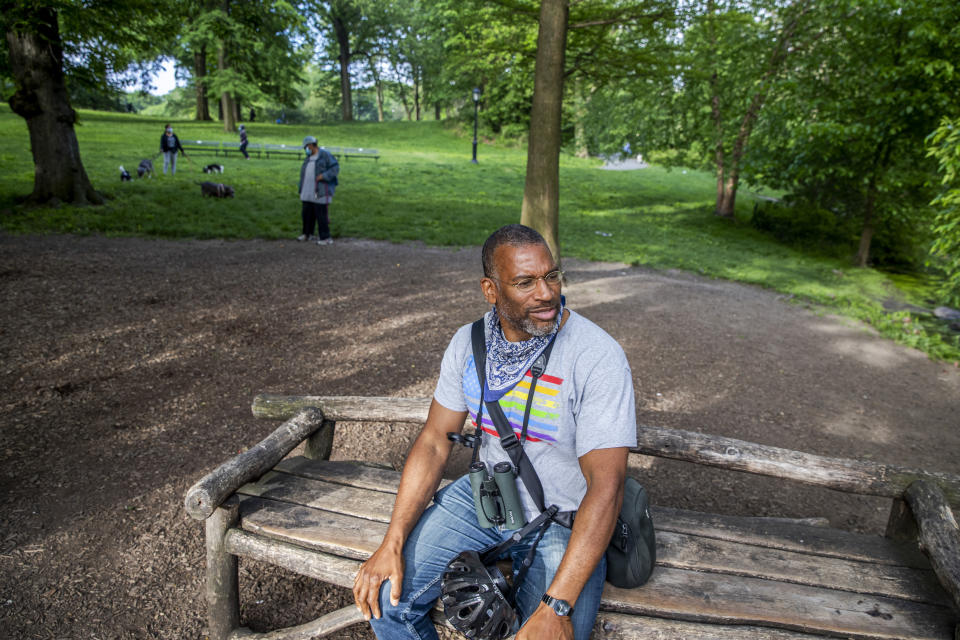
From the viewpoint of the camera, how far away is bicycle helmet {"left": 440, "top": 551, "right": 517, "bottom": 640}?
1955mm

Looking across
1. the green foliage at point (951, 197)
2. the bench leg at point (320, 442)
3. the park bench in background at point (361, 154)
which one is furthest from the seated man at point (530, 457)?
A: the park bench in background at point (361, 154)

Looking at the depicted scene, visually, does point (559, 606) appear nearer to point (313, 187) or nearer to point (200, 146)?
point (313, 187)

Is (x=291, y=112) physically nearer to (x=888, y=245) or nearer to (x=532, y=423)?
(x=888, y=245)

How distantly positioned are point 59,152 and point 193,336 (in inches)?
340

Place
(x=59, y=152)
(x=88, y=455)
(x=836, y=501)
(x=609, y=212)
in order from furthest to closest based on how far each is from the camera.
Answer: (x=609, y=212)
(x=59, y=152)
(x=836, y=501)
(x=88, y=455)

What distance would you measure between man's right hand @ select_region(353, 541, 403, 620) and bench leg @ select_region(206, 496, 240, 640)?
702 millimetres

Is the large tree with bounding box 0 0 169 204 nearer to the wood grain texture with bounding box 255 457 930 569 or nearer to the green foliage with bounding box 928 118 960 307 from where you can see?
the wood grain texture with bounding box 255 457 930 569

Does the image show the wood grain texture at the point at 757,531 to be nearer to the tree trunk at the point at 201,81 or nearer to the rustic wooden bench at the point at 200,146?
the rustic wooden bench at the point at 200,146

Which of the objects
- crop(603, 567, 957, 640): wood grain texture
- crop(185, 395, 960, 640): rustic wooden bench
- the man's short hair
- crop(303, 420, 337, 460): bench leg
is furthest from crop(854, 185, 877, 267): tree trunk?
crop(303, 420, 337, 460): bench leg

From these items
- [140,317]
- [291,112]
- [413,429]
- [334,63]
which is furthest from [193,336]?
[291,112]

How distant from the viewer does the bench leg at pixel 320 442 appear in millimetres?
3291

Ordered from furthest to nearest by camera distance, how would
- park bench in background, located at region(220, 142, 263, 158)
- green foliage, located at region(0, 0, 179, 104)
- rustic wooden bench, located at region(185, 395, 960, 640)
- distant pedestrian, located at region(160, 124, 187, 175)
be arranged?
park bench in background, located at region(220, 142, 263, 158) < distant pedestrian, located at region(160, 124, 187, 175) < green foliage, located at region(0, 0, 179, 104) < rustic wooden bench, located at region(185, 395, 960, 640)

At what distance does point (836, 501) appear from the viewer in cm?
420

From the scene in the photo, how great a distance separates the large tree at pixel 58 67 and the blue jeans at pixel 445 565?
39.8ft
